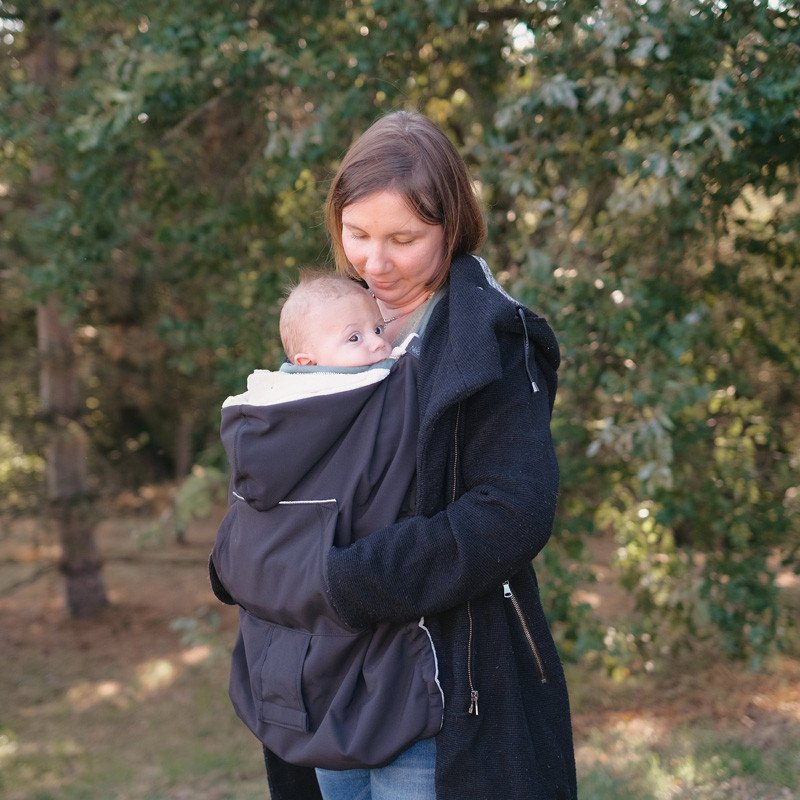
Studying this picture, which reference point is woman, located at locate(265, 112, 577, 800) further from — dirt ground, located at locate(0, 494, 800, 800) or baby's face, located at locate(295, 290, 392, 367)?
dirt ground, located at locate(0, 494, 800, 800)

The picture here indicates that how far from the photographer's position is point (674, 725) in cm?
431

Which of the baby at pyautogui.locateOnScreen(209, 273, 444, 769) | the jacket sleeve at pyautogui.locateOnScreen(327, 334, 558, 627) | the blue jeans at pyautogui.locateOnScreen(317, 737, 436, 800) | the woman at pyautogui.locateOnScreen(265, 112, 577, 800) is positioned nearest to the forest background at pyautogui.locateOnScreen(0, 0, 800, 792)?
the woman at pyautogui.locateOnScreen(265, 112, 577, 800)

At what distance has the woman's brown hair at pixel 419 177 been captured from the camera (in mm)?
1494

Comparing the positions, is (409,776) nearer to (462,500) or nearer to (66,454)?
(462,500)

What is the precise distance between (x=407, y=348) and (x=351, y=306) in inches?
5.6

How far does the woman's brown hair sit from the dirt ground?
2793 millimetres

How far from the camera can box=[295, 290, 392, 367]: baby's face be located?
155 cm

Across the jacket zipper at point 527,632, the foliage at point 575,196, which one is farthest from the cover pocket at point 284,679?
the foliage at point 575,196

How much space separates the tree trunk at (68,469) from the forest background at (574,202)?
142cm

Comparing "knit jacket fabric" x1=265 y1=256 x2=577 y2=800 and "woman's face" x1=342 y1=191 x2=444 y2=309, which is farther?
"woman's face" x1=342 y1=191 x2=444 y2=309

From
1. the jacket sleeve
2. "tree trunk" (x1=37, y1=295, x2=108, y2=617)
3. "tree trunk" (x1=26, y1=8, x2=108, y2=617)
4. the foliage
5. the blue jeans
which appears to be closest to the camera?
the jacket sleeve

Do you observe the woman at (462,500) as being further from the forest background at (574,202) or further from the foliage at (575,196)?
the foliage at (575,196)

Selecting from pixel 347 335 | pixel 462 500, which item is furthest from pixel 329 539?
pixel 347 335

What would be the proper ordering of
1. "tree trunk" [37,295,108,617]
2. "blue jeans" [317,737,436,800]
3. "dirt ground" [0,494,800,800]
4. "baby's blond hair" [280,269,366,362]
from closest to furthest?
"blue jeans" [317,737,436,800] → "baby's blond hair" [280,269,366,362] → "dirt ground" [0,494,800,800] → "tree trunk" [37,295,108,617]
